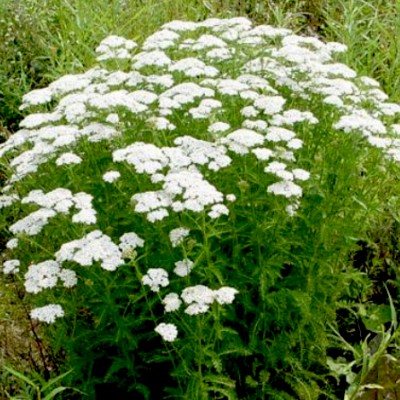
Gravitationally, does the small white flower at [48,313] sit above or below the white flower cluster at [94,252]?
below

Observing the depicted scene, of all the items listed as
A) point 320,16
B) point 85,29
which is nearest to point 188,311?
point 85,29

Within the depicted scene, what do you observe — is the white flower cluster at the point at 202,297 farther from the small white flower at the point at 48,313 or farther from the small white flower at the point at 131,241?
the small white flower at the point at 48,313

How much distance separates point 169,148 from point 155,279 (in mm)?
502

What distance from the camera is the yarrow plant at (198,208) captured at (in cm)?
245

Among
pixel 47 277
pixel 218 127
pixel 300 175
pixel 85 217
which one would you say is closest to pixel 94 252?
pixel 85 217

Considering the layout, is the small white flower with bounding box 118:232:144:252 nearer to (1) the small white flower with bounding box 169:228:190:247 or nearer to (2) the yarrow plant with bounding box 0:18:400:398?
(2) the yarrow plant with bounding box 0:18:400:398

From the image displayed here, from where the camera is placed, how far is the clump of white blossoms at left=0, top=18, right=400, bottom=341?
2416 millimetres

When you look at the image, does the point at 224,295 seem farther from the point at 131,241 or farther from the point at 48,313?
the point at 48,313

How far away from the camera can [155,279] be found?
2371 mm

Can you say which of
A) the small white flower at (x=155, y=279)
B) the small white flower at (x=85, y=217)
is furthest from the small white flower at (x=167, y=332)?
the small white flower at (x=85, y=217)

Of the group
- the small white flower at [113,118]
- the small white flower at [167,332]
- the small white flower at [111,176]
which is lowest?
the small white flower at [167,332]

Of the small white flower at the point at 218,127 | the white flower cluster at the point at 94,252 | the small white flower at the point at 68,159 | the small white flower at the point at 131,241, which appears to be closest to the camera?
the white flower cluster at the point at 94,252

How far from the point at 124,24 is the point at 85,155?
2.62m

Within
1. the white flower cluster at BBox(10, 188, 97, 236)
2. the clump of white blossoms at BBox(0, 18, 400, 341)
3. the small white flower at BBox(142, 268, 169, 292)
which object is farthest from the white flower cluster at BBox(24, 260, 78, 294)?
the small white flower at BBox(142, 268, 169, 292)
